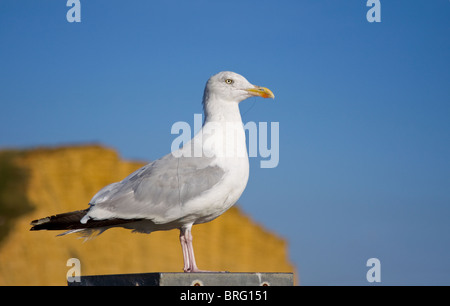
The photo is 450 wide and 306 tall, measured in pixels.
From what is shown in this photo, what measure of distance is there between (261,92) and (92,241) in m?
25.2

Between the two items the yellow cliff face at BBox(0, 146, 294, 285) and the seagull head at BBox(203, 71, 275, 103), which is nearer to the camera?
the seagull head at BBox(203, 71, 275, 103)

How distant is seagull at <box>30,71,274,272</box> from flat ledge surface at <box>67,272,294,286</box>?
1.25 ft

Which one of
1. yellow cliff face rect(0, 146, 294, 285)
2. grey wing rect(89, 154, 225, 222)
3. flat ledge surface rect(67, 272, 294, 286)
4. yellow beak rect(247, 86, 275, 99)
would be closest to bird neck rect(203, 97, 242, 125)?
yellow beak rect(247, 86, 275, 99)

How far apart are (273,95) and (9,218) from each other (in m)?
26.3

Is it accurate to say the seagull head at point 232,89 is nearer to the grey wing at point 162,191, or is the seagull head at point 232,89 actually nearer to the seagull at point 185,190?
the seagull at point 185,190

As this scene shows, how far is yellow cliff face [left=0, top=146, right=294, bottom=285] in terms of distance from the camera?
2858 centimetres

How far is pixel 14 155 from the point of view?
105ft

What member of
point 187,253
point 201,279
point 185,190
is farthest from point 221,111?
point 201,279

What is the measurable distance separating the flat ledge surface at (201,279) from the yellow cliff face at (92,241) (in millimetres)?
22541

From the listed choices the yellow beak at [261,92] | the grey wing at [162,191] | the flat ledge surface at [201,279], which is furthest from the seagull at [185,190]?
the flat ledge surface at [201,279]

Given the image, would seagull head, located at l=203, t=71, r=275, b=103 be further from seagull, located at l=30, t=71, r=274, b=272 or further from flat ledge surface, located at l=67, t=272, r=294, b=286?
flat ledge surface, located at l=67, t=272, r=294, b=286
